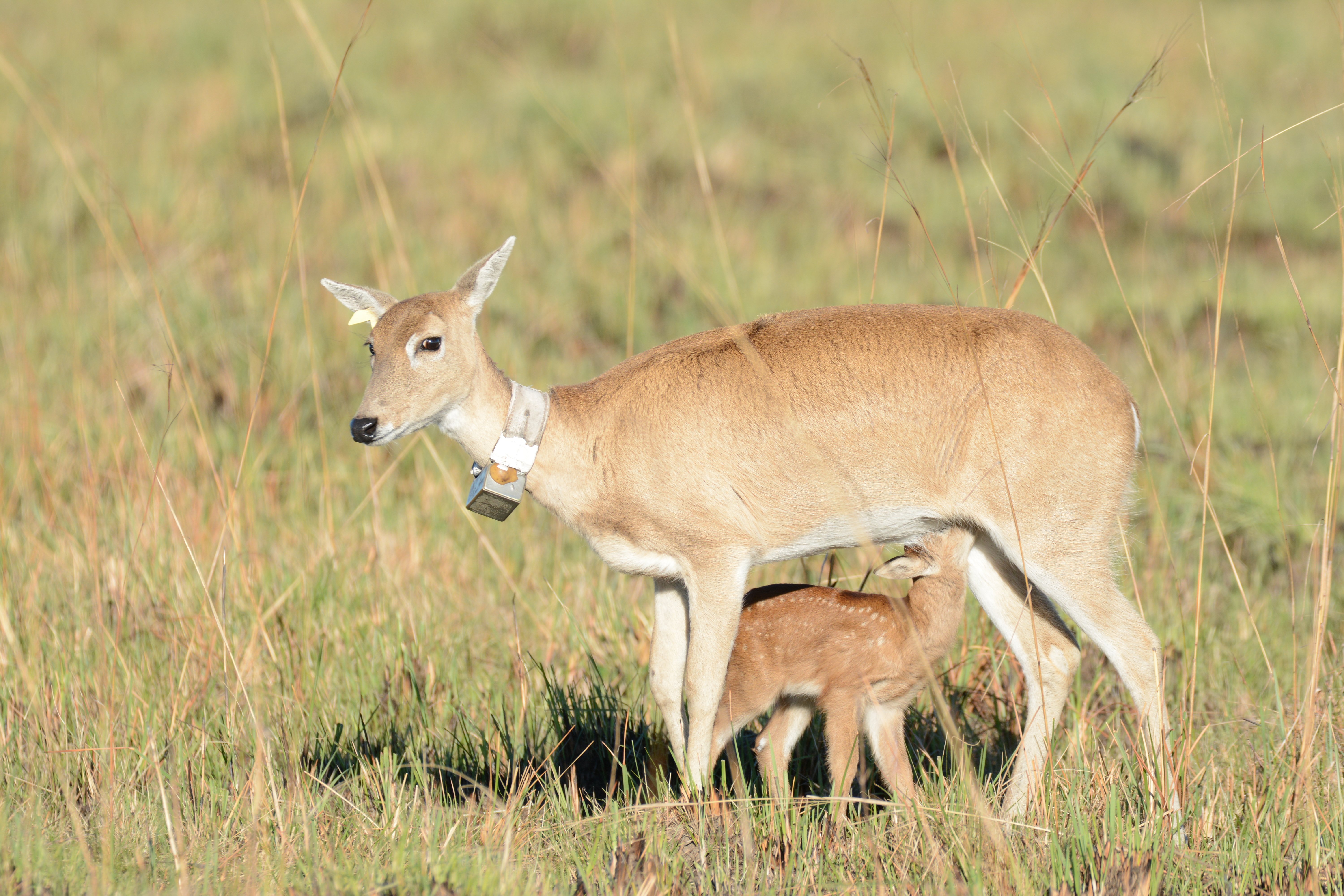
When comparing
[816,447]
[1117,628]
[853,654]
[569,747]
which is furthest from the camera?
[569,747]

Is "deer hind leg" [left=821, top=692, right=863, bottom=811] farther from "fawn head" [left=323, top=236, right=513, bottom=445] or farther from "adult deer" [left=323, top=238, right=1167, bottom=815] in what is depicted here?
"fawn head" [left=323, top=236, right=513, bottom=445]

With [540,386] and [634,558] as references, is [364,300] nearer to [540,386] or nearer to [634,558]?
[634,558]

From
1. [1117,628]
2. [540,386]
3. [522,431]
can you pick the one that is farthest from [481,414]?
[540,386]

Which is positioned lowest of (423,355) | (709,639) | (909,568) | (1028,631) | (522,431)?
(1028,631)

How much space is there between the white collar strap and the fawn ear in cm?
128

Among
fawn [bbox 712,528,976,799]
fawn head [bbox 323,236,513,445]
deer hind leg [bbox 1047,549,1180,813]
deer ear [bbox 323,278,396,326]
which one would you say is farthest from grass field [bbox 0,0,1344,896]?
fawn head [bbox 323,236,513,445]

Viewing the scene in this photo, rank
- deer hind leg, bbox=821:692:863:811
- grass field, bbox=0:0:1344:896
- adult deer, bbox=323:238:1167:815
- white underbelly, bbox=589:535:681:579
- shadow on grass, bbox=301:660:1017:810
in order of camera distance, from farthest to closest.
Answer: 1. shadow on grass, bbox=301:660:1017:810
2. deer hind leg, bbox=821:692:863:811
3. white underbelly, bbox=589:535:681:579
4. adult deer, bbox=323:238:1167:815
5. grass field, bbox=0:0:1344:896

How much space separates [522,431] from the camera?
13.7 ft

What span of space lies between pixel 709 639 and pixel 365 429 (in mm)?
1283

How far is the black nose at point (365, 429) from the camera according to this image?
154 inches

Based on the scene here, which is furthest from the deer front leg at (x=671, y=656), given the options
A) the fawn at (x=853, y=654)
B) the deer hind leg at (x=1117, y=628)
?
the deer hind leg at (x=1117, y=628)

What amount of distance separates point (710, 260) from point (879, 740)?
6.20m

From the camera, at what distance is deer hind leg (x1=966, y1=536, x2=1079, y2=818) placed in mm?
4523

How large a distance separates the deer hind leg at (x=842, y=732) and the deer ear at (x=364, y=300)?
2.04 meters
